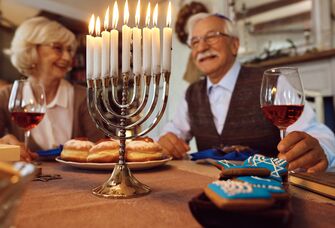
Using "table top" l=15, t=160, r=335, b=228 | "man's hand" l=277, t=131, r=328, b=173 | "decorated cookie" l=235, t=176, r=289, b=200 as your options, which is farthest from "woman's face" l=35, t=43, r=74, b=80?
"decorated cookie" l=235, t=176, r=289, b=200

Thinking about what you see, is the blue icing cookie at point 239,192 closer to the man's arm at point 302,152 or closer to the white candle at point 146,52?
the white candle at point 146,52

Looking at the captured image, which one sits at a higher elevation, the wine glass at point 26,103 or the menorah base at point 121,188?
the wine glass at point 26,103

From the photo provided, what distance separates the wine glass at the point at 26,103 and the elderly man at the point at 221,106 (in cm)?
50

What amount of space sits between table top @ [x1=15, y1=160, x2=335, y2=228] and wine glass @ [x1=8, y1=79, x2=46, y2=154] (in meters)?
0.36

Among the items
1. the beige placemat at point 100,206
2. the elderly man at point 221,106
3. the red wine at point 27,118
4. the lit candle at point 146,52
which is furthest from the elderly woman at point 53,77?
the lit candle at point 146,52

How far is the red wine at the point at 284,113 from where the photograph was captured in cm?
79

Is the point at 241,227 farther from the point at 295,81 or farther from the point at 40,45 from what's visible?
the point at 40,45

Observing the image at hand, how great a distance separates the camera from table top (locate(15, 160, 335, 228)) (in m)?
0.42

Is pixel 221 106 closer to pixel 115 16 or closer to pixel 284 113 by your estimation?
pixel 284 113

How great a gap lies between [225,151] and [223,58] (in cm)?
93

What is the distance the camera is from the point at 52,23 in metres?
1.85

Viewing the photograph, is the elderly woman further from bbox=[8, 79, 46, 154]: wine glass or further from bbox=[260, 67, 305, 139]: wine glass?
bbox=[260, 67, 305, 139]: wine glass

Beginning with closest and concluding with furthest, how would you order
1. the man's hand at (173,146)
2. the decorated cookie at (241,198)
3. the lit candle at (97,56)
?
the decorated cookie at (241,198) < the lit candle at (97,56) < the man's hand at (173,146)

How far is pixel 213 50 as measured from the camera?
188 centimetres
